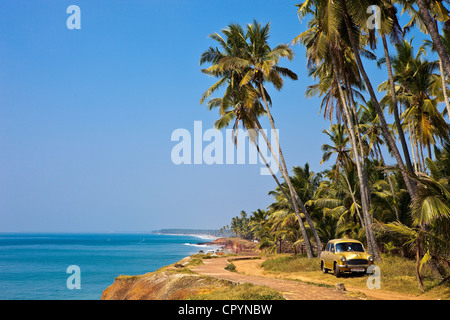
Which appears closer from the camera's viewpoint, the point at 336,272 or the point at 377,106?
the point at 336,272

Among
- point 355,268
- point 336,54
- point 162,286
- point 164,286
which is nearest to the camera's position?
point 164,286

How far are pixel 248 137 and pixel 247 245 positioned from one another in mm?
103389

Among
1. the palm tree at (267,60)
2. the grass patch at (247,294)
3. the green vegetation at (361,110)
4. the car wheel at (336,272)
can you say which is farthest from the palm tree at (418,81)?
the grass patch at (247,294)

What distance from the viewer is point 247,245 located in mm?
126000

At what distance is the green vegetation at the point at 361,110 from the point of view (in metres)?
16.1

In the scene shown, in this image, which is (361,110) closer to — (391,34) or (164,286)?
(391,34)

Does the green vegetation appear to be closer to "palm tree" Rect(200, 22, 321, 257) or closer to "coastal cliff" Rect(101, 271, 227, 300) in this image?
"palm tree" Rect(200, 22, 321, 257)

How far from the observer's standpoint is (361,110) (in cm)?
3175

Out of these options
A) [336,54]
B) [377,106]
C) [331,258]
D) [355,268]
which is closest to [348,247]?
[331,258]

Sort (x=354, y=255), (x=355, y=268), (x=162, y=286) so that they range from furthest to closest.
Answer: (x=354, y=255) < (x=355, y=268) < (x=162, y=286)

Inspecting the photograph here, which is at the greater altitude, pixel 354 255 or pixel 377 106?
pixel 377 106

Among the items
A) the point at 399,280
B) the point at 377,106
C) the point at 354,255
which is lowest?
the point at 399,280
